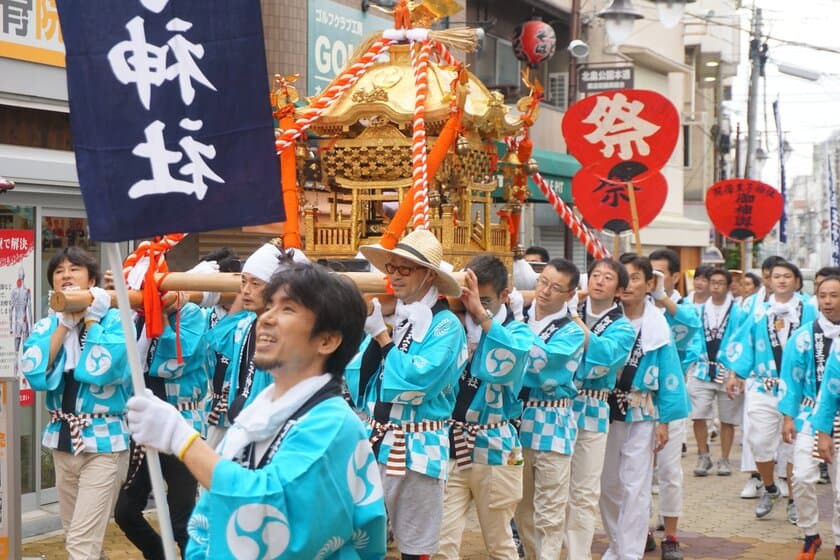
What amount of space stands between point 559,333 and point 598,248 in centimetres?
129

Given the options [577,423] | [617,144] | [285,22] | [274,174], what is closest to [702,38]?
[285,22]

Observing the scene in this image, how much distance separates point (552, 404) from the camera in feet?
24.6

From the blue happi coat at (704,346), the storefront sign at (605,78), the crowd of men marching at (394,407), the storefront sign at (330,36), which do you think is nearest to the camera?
the crowd of men marching at (394,407)

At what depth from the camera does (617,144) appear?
31.6 feet

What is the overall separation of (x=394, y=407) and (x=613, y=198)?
4496 mm


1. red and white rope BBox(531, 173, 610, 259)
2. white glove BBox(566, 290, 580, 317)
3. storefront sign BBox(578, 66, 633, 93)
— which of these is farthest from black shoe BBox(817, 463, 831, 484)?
storefront sign BBox(578, 66, 633, 93)

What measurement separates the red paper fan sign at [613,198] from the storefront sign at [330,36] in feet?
13.7

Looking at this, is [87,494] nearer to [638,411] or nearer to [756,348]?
[638,411]

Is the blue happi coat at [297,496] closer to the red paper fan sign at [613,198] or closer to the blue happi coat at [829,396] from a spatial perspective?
the blue happi coat at [829,396]

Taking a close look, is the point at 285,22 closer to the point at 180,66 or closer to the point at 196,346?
the point at 196,346

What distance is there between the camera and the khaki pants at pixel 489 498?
6.56m

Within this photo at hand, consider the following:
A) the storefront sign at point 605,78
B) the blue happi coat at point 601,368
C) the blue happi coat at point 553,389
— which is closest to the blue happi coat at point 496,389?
the blue happi coat at point 553,389

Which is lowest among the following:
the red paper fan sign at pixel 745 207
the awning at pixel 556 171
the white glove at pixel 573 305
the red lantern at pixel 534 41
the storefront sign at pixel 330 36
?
the white glove at pixel 573 305

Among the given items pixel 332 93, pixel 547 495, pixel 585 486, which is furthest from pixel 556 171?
pixel 332 93
